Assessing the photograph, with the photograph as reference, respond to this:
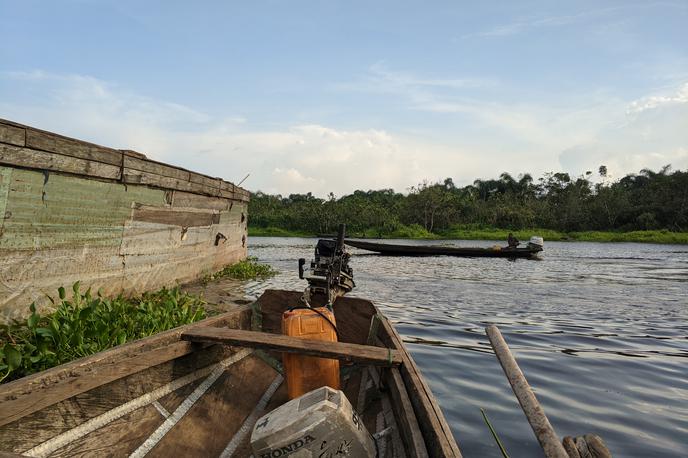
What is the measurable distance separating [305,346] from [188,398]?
3.46 ft

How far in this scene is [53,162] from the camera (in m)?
5.19

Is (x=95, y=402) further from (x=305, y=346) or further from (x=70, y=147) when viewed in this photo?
(x=70, y=147)

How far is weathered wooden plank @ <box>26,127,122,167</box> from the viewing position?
4.89m

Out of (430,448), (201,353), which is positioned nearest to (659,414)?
(430,448)

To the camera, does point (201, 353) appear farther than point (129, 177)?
No

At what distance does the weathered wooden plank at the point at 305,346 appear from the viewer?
11.0 ft

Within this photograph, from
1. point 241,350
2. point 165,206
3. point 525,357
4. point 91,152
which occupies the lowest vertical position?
point 525,357

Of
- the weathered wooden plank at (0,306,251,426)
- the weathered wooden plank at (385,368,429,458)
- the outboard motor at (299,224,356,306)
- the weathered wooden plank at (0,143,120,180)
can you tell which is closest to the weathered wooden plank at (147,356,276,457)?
the weathered wooden plank at (0,306,251,426)

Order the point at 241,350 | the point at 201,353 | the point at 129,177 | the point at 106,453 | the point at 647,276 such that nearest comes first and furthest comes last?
the point at 106,453, the point at 201,353, the point at 241,350, the point at 129,177, the point at 647,276

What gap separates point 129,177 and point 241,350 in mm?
3610

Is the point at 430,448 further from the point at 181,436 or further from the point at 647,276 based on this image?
the point at 647,276

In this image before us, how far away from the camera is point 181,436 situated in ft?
10.6

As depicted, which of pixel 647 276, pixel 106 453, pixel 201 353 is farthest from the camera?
pixel 647 276

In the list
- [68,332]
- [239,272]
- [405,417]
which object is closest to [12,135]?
[68,332]
